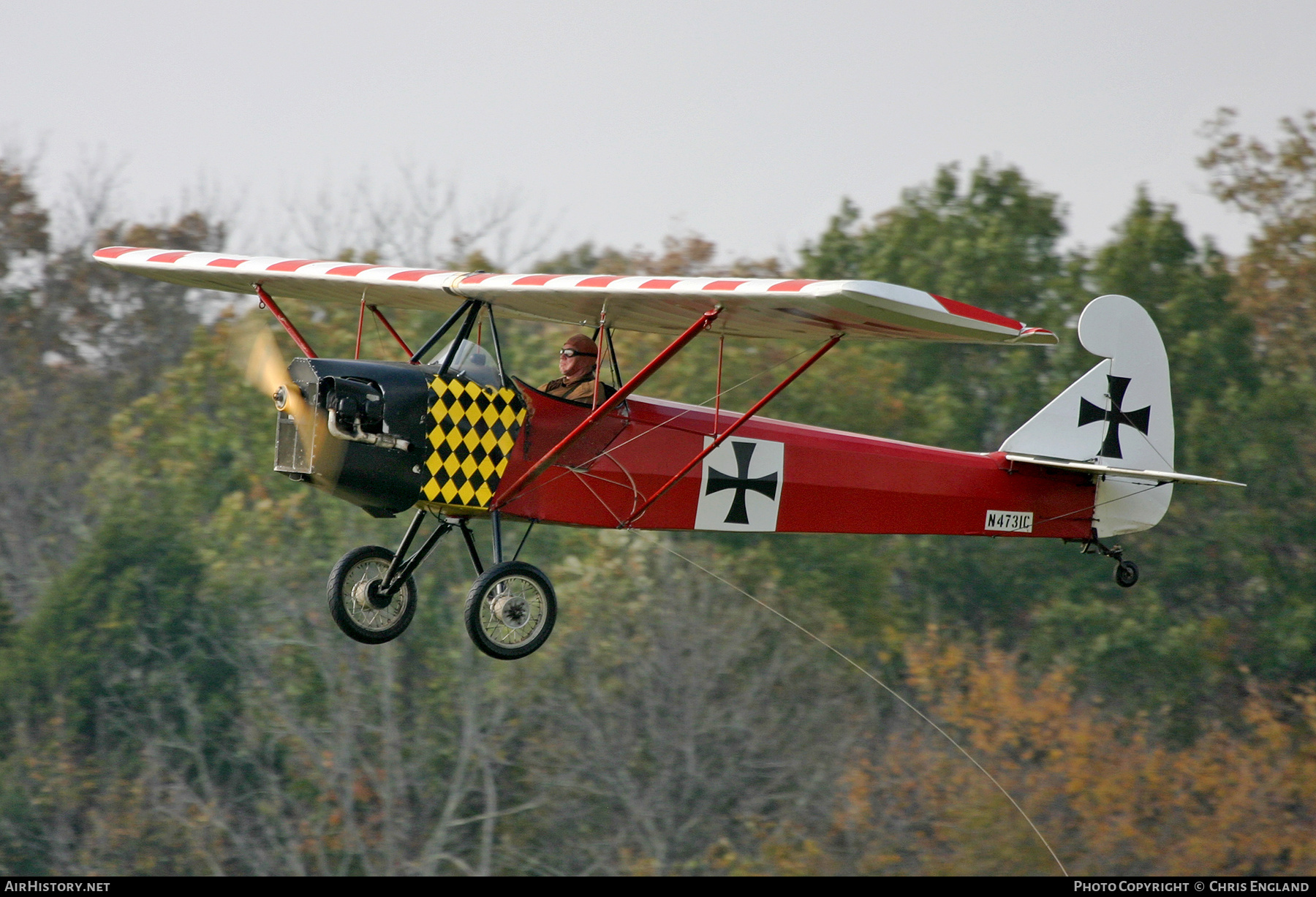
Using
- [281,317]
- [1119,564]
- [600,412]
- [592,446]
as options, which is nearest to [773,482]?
[592,446]

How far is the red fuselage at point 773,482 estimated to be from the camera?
895cm

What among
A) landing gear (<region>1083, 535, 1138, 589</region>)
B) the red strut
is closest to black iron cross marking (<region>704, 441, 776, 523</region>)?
the red strut

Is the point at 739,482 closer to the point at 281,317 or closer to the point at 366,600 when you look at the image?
the point at 366,600

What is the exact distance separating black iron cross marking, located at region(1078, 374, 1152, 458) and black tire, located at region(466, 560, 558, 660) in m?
5.14

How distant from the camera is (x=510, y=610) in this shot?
8.41m

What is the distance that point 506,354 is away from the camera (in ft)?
98.1

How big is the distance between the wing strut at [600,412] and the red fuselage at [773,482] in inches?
1.7

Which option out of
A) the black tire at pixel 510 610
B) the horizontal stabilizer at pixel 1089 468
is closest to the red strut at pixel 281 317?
the black tire at pixel 510 610

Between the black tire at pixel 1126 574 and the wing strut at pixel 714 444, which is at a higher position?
the wing strut at pixel 714 444

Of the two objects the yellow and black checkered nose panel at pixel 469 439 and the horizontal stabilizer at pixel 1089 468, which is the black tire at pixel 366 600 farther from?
the horizontal stabilizer at pixel 1089 468

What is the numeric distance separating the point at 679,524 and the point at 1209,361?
25.5 metres

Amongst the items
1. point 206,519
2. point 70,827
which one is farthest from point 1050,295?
point 70,827

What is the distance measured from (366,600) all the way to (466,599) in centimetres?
89

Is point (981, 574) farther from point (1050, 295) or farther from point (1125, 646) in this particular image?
point (1050, 295)
